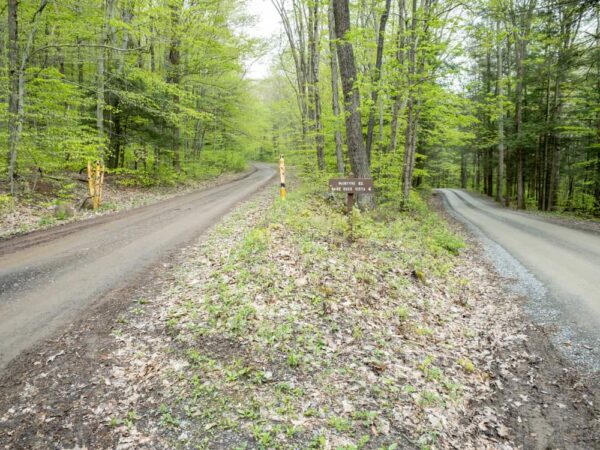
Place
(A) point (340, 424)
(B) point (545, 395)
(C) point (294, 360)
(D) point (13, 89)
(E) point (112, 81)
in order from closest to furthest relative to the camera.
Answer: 1. (A) point (340, 424)
2. (C) point (294, 360)
3. (B) point (545, 395)
4. (D) point (13, 89)
5. (E) point (112, 81)

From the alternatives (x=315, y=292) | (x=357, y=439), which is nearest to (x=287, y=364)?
(x=357, y=439)

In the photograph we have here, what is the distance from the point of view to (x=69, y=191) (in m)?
14.2

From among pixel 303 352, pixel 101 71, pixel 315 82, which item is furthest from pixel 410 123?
pixel 101 71

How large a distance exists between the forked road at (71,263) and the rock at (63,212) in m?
1.07

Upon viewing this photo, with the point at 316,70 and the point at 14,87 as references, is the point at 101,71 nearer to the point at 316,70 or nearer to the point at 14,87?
the point at 14,87

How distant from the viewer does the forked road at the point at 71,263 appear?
4.69 metres

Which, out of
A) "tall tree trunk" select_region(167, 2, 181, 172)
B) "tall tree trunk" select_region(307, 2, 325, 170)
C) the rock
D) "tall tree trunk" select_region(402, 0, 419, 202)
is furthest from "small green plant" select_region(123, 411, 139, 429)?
"tall tree trunk" select_region(167, 2, 181, 172)

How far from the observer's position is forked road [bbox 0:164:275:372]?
469 cm

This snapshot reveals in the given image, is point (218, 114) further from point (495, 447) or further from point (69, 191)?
point (495, 447)

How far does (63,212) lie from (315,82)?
12198mm

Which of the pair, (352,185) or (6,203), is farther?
(6,203)

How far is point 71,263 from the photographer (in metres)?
6.77

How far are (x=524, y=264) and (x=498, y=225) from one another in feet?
22.7

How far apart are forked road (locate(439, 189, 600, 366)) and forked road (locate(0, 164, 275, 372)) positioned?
7686 mm
